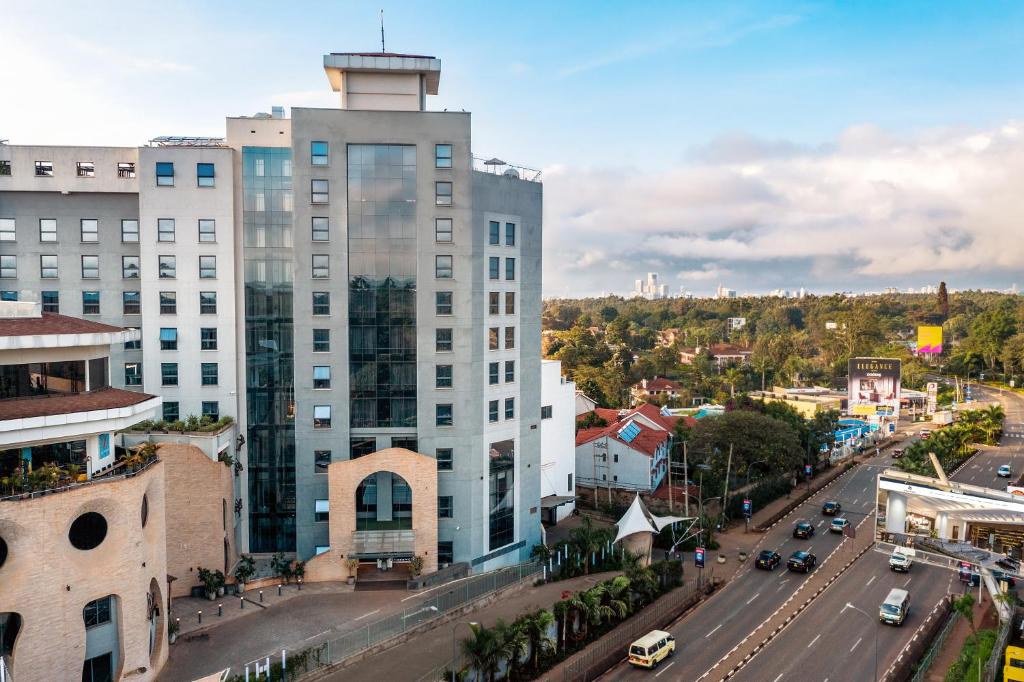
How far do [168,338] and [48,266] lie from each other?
8470 mm

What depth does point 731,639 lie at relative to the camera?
3491 cm

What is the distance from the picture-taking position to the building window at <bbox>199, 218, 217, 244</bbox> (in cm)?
4103

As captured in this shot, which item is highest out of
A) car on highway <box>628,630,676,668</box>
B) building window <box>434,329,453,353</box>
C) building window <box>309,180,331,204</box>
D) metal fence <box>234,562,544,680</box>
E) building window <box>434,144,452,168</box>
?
building window <box>434,144,452,168</box>

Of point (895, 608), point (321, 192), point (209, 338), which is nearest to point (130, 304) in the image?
point (209, 338)

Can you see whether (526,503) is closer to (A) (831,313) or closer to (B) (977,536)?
(B) (977,536)

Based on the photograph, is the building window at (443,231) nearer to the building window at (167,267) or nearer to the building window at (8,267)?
→ the building window at (167,267)

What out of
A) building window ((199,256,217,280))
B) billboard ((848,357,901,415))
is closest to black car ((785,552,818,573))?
building window ((199,256,217,280))

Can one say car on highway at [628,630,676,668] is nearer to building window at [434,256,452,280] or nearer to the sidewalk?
the sidewalk

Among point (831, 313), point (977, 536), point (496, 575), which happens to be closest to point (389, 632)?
point (496, 575)

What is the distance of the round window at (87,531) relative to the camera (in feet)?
83.8

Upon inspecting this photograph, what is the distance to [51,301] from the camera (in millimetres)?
42406

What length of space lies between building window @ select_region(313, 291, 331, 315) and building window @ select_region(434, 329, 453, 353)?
6252 mm

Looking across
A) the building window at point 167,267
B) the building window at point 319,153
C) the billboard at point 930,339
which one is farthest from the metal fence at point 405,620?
the billboard at point 930,339

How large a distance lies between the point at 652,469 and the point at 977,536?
97.2 ft
